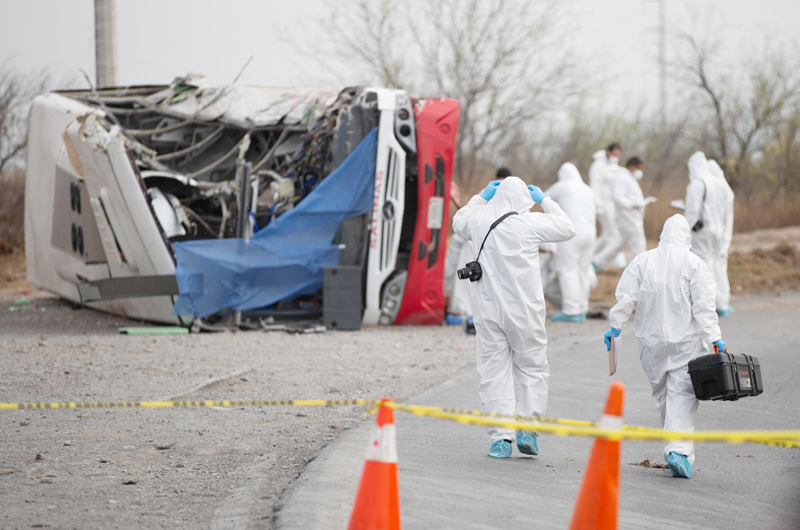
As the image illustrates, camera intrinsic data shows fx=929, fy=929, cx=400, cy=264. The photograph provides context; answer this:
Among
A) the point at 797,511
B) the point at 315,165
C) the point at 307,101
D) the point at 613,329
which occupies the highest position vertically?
the point at 307,101

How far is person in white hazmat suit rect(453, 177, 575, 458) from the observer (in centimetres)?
527

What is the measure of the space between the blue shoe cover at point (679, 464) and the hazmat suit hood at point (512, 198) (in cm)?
163

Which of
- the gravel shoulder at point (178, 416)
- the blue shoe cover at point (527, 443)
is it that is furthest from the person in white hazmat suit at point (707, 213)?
the blue shoe cover at point (527, 443)

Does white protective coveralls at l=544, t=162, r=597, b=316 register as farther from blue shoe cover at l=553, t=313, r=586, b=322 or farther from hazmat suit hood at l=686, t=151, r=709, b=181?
hazmat suit hood at l=686, t=151, r=709, b=181

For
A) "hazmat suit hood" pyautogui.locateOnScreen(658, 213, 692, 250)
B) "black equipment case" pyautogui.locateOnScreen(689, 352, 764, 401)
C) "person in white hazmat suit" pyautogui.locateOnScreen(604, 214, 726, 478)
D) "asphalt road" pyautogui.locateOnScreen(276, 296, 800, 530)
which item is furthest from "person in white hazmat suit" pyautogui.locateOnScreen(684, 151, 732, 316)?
"black equipment case" pyautogui.locateOnScreen(689, 352, 764, 401)

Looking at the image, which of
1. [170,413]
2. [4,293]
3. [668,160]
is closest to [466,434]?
[170,413]

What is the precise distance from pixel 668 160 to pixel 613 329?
27321mm

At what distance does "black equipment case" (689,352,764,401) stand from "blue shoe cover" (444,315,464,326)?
618 centimetres

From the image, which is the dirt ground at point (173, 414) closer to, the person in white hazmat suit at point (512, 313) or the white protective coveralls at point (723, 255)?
the person in white hazmat suit at point (512, 313)

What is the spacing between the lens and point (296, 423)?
600cm

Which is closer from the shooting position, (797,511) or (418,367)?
(797,511)

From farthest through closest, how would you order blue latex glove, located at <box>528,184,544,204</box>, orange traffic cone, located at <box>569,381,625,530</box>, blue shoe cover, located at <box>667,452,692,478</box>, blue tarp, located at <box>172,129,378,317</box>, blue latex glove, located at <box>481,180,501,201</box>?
blue tarp, located at <box>172,129,378,317</box>
blue latex glove, located at <box>481,180,501,201</box>
blue latex glove, located at <box>528,184,544,204</box>
blue shoe cover, located at <box>667,452,692,478</box>
orange traffic cone, located at <box>569,381,625,530</box>

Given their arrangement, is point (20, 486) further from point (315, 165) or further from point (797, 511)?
point (315, 165)

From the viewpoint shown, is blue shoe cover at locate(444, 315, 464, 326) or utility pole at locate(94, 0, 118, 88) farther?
utility pole at locate(94, 0, 118, 88)
